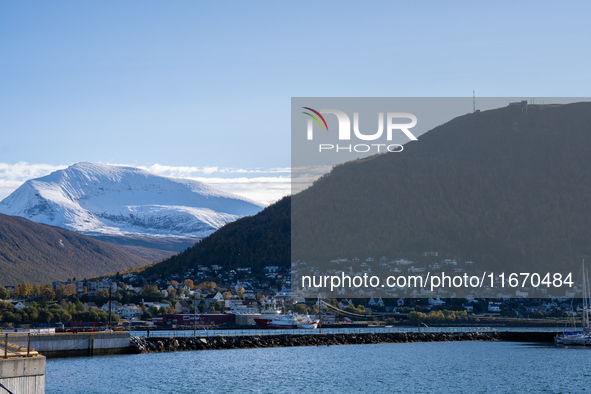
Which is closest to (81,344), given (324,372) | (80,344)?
(80,344)

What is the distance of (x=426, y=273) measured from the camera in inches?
7402

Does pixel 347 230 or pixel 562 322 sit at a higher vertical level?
pixel 347 230

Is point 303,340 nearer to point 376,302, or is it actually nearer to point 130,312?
point 130,312

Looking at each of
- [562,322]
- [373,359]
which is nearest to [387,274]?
[562,322]

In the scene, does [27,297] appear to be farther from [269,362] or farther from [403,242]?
[269,362]

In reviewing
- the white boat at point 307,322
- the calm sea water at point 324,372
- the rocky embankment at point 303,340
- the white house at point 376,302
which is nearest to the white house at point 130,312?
the white boat at point 307,322

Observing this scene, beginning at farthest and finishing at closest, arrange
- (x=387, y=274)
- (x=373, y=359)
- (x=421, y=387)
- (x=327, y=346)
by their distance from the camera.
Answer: (x=387, y=274) < (x=327, y=346) < (x=373, y=359) < (x=421, y=387)

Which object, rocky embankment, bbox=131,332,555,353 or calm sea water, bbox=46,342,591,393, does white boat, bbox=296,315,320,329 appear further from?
calm sea water, bbox=46,342,591,393

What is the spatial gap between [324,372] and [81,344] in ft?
83.8

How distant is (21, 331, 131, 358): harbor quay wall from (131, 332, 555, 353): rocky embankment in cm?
185

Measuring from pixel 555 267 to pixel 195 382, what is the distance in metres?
169

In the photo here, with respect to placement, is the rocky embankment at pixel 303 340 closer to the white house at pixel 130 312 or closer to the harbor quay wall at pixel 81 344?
the harbor quay wall at pixel 81 344

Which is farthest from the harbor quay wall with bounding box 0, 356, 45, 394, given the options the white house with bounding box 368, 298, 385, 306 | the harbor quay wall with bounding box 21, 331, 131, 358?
the white house with bounding box 368, 298, 385, 306

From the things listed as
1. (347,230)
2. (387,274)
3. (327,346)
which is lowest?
(327,346)
